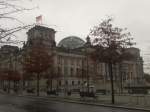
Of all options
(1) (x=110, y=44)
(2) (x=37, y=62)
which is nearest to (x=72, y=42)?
(2) (x=37, y=62)

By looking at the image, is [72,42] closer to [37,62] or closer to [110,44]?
[37,62]

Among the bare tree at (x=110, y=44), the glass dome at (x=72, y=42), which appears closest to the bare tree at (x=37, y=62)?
the bare tree at (x=110, y=44)

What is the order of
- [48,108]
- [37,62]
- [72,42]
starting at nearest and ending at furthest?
[48,108] → [37,62] → [72,42]

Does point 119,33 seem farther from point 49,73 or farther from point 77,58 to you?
point 77,58

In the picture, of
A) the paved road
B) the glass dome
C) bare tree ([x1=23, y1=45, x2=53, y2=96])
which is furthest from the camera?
the glass dome

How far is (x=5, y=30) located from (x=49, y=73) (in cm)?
5751

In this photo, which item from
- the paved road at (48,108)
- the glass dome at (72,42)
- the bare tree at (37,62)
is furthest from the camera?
the glass dome at (72,42)

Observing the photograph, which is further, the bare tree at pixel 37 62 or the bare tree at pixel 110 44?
the bare tree at pixel 37 62

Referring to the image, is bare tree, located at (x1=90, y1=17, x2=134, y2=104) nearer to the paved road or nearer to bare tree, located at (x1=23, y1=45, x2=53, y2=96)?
the paved road

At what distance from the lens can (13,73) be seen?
8012 cm

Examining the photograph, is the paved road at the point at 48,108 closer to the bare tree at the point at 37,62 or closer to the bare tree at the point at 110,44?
the bare tree at the point at 110,44

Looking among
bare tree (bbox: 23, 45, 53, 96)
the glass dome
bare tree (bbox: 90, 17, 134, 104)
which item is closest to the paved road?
bare tree (bbox: 90, 17, 134, 104)

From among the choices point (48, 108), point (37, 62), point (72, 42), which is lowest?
point (48, 108)

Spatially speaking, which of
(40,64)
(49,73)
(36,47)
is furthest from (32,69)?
(49,73)
